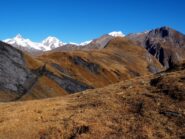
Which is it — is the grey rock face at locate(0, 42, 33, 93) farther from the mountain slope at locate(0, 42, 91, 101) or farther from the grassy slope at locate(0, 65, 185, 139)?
the grassy slope at locate(0, 65, 185, 139)

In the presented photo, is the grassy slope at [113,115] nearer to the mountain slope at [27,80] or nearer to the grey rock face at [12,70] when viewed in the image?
the mountain slope at [27,80]

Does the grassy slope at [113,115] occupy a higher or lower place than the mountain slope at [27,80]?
lower

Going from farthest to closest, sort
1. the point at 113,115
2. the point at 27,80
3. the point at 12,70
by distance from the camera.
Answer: the point at 12,70
the point at 27,80
the point at 113,115

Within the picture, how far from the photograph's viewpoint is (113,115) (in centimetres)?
2125

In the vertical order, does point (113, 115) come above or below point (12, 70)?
below

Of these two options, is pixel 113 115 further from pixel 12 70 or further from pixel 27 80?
pixel 12 70

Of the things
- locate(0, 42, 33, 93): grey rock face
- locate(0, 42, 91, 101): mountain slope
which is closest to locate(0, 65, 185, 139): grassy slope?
locate(0, 42, 91, 101): mountain slope

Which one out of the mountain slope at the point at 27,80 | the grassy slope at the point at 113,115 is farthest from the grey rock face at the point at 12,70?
the grassy slope at the point at 113,115

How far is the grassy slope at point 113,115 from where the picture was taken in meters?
19.0

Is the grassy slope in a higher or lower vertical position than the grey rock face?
lower

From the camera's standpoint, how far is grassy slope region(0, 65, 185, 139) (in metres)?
19.0

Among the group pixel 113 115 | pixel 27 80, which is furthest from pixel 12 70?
pixel 113 115

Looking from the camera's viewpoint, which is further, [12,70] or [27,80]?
[12,70]

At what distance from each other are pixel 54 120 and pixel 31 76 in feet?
281
